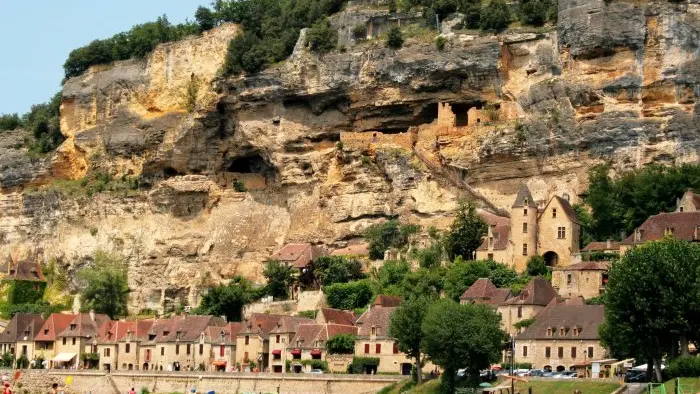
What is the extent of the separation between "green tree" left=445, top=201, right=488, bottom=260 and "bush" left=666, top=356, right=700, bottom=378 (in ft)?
86.1

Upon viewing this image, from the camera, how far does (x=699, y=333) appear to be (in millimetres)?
63125

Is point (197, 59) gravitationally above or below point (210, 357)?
above

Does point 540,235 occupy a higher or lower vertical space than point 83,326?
higher

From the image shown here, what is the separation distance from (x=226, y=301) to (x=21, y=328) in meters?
12.9

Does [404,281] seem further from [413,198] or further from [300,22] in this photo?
Answer: [300,22]

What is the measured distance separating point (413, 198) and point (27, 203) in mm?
31025

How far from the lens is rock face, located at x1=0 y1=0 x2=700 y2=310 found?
8681cm

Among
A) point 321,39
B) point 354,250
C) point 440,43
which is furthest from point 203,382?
point 321,39

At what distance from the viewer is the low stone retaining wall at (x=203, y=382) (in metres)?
73.3

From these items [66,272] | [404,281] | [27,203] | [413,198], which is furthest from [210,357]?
[27,203]

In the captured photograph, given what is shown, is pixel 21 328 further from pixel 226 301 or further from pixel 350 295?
pixel 350 295

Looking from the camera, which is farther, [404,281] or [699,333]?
[404,281]

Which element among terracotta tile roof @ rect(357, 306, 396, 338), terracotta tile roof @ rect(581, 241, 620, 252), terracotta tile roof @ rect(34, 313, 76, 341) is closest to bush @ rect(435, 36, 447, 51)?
terracotta tile roof @ rect(581, 241, 620, 252)

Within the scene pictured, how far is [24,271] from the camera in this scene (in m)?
105
